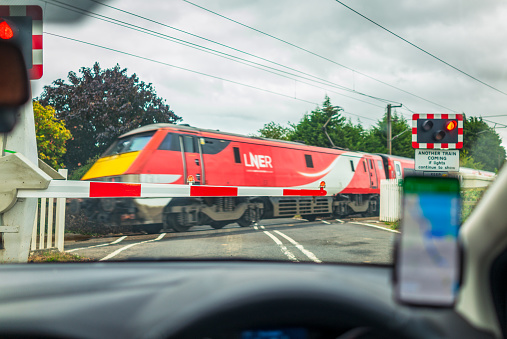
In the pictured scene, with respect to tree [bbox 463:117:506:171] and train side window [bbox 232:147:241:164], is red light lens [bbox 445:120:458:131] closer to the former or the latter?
tree [bbox 463:117:506:171]

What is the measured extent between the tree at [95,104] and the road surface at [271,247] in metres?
0.58

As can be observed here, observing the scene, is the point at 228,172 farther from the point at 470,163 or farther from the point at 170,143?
the point at 470,163

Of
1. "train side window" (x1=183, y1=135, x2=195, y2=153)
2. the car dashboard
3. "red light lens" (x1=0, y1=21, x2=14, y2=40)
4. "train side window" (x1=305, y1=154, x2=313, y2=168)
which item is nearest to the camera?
the car dashboard

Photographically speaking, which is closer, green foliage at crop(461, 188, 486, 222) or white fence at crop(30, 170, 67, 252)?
green foliage at crop(461, 188, 486, 222)

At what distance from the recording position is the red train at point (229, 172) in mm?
5256

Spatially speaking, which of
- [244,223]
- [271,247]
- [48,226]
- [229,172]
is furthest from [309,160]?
[271,247]

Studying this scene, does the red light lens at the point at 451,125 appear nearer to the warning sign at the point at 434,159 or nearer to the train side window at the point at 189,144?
the warning sign at the point at 434,159

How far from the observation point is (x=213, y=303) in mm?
1149

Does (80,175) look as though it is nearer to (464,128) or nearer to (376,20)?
(376,20)

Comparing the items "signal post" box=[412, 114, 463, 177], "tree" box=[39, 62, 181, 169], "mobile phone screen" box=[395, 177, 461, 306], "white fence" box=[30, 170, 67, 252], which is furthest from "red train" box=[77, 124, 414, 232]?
"mobile phone screen" box=[395, 177, 461, 306]

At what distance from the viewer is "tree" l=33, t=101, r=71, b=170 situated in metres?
2.36

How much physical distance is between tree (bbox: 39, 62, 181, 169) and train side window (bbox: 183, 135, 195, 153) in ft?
24.2

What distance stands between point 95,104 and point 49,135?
0.63m

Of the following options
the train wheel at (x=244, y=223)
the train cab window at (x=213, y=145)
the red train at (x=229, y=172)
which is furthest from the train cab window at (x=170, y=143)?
the train wheel at (x=244, y=223)
